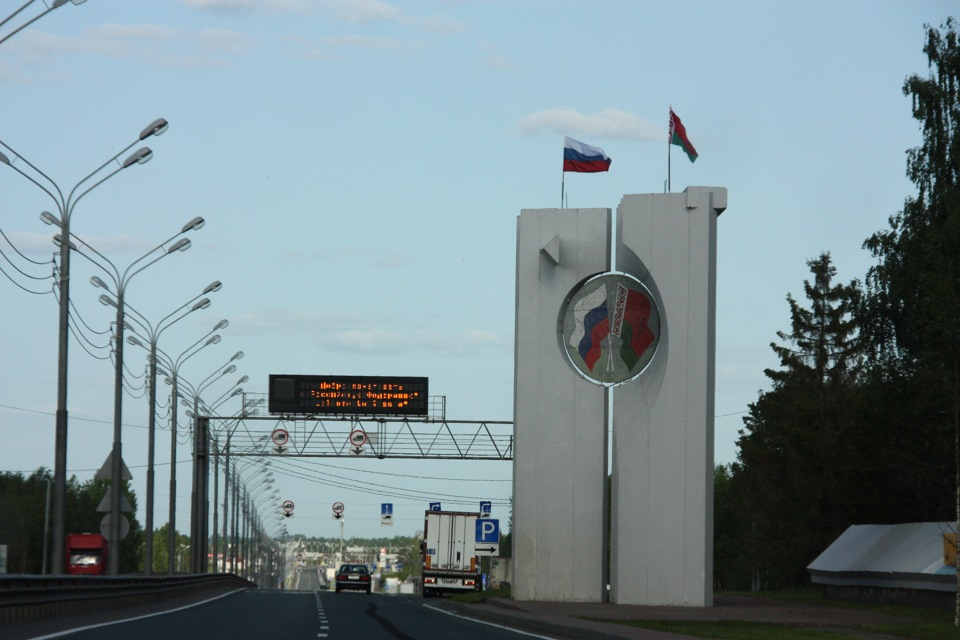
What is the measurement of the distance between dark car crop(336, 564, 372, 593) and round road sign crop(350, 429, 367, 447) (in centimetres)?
713

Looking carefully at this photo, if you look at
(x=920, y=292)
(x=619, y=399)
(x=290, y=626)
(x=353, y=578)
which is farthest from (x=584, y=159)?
(x=353, y=578)

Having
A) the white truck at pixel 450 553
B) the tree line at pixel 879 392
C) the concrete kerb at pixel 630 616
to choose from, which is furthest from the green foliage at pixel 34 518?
the concrete kerb at pixel 630 616

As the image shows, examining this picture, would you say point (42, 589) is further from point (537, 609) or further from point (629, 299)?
point (629, 299)

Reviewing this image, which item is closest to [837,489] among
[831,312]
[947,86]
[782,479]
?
[782,479]

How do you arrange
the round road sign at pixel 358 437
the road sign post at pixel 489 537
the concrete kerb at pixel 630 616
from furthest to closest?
the round road sign at pixel 358 437
the road sign post at pixel 489 537
the concrete kerb at pixel 630 616

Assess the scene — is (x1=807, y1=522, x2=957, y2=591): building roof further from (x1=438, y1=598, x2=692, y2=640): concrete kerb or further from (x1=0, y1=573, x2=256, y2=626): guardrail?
(x1=0, y1=573, x2=256, y2=626): guardrail

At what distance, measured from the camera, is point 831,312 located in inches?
2960

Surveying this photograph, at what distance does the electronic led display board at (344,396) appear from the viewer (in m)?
69.2

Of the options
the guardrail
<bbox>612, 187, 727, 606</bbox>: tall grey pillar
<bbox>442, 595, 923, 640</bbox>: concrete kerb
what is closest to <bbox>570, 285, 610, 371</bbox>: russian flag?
<bbox>612, 187, 727, 606</bbox>: tall grey pillar

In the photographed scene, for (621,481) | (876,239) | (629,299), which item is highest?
(876,239)

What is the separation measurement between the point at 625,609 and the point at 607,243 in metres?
10.7

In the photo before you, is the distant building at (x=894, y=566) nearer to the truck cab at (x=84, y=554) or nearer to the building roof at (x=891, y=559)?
the building roof at (x=891, y=559)

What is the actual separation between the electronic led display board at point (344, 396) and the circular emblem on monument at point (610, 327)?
29462 millimetres

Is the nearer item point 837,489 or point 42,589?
point 42,589
